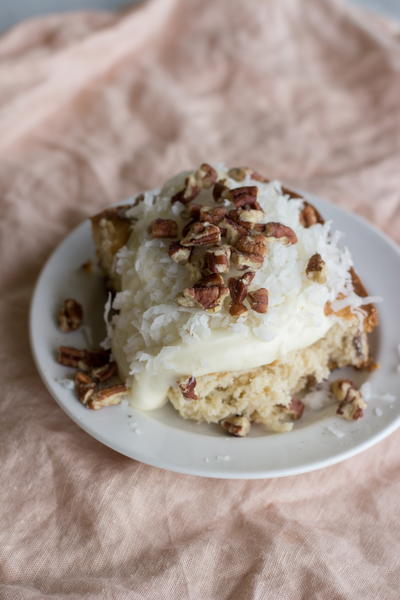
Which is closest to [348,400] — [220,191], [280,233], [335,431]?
[335,431]

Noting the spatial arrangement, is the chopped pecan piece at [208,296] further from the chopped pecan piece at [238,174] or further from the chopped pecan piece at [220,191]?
the chopped pecan piece at [238,174]

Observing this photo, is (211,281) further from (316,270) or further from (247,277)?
(316,270)

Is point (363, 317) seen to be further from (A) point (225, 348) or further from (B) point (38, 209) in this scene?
(B) point (38, 209)

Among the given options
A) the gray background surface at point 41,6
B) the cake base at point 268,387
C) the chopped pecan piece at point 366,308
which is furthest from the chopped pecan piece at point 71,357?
the gray background surface at point 41,6

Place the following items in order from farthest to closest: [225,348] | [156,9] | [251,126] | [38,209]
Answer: [156,9]
[251,126]
[38,209]
[225,348]

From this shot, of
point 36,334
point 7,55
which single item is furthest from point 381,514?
point 7,55

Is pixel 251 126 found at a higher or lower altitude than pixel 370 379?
higher

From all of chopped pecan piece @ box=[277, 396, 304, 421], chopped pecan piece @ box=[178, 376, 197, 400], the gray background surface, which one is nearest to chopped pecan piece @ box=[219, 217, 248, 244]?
chopped pecan piece @ box=[178, 376, 197, 400]
